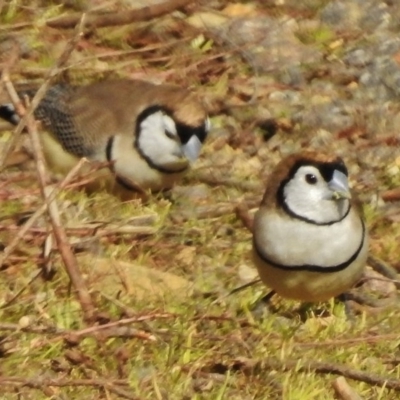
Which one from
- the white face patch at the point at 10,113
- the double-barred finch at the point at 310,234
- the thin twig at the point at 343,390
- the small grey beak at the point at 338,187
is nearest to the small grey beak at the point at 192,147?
the white face patch at the point at 10,113

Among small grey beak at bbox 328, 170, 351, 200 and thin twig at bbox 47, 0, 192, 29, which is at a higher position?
small grey beak at bbox 328, 170, 351, 200

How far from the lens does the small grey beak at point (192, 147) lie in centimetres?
583

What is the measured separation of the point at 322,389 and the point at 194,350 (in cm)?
39

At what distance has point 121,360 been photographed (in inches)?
154

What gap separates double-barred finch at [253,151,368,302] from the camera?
4426 millimetres

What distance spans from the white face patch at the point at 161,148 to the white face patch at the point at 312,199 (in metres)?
1.40

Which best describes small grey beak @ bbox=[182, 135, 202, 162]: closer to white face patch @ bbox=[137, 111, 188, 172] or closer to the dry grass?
white face patch @ bbox=[137, 111, 188, 172]

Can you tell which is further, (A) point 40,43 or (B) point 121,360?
(A) point 40,43

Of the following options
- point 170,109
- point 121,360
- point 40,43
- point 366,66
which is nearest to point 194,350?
point 121,360

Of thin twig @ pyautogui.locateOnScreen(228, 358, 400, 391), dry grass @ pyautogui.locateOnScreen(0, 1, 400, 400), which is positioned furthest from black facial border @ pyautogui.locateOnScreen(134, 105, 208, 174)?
thin twig @ pyautogui.locateOnScreen(228, 358, 400, 391)

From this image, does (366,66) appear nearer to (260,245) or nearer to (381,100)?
(381,100)

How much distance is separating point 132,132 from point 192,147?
0.88 feet

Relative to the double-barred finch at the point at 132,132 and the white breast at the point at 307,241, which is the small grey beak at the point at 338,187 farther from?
the double-barred finch at the point at 132,132

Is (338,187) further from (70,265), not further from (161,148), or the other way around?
(161,148)
